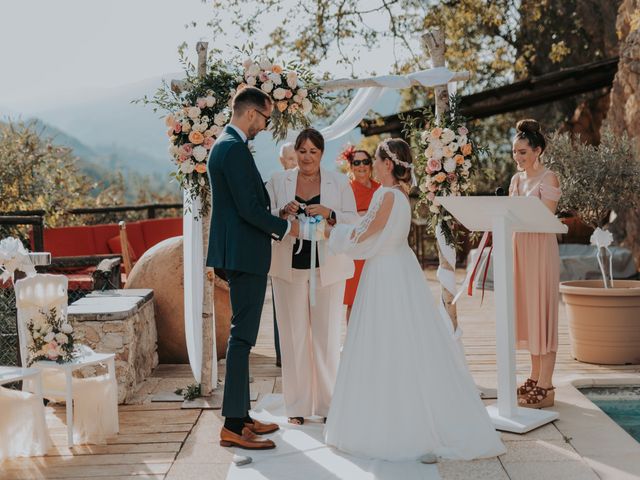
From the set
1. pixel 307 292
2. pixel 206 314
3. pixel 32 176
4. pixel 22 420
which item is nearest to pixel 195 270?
pixel 206 314

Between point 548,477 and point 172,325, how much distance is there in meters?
3.64

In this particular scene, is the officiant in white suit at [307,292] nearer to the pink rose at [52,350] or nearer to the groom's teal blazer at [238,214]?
the groom's teal blazer at [238,214]

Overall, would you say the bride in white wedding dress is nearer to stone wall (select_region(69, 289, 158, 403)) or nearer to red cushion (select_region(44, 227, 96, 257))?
stone wall (select_region(69, 289, 158, 403))

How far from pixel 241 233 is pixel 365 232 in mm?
662

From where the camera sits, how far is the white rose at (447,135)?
18.0 ft

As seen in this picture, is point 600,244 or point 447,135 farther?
point 600,244

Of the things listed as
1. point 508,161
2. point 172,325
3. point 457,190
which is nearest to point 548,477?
Result: point 457,190

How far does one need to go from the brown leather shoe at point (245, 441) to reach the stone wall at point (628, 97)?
8156 millimetres

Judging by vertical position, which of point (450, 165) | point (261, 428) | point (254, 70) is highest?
point (254, 70)

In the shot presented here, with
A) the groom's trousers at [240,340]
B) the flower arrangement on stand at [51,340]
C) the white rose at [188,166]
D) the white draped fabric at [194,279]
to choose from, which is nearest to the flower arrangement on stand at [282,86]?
the white rose at [188,166]

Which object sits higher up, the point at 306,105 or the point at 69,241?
the point at 306,105

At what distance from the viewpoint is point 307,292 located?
4.98 meters

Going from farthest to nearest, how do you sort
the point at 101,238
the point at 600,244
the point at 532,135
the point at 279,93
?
the point at 101,238 < the point at 600,244 < the point at 279,93 < the point at 532,135

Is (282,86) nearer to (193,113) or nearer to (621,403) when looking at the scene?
(193,113)
